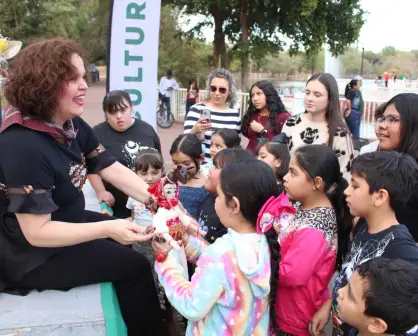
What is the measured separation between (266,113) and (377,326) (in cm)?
278

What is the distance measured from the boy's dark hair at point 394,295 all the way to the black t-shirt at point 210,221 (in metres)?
1.04

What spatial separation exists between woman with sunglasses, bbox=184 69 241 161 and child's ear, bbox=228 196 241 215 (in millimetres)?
2198

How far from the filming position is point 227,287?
168 cm

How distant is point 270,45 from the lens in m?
18.0

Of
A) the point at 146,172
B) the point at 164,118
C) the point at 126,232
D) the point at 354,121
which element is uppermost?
the point at 354,121

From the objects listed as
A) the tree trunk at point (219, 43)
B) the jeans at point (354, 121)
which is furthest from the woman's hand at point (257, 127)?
the tree trunk at point (219, 43)

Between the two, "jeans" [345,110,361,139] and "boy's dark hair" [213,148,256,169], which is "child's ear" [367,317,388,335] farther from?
"jeans" [345,110,361,139]

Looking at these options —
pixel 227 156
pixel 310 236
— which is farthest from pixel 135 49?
pixel 310 236

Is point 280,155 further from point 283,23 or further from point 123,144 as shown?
point 283,23

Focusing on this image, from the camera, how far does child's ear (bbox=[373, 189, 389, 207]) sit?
1.99m

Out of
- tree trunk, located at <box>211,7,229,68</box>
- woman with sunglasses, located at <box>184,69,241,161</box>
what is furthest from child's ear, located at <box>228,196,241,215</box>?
tree trunk, located at <box>211,7,229,68</box>

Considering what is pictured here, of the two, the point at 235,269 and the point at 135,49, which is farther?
the point at 135,49

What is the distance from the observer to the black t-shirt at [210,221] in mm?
2539

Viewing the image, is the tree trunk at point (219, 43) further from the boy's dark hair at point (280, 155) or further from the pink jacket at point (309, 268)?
the pink jacket at point (309, 268)
